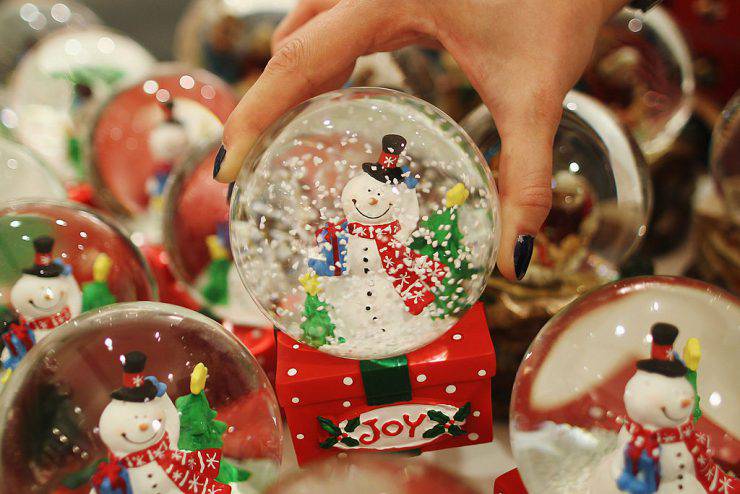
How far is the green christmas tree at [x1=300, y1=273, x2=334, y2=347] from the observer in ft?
3.09

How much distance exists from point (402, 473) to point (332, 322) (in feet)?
0.70

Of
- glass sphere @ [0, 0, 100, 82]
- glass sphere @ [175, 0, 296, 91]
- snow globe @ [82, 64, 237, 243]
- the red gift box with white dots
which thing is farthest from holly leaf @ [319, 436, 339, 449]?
glass sphere @ [0, 0, 100, 82]

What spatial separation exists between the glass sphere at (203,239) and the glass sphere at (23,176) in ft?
0.71

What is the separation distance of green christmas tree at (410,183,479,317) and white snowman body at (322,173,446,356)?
21 millimetres

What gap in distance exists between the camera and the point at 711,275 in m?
1.47

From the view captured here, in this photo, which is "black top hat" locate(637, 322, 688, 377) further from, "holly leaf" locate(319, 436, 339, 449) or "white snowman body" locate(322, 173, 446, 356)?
"holly leaf" locate(319, 436, 339, 449)

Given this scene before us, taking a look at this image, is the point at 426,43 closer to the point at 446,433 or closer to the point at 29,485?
the point at 446,433

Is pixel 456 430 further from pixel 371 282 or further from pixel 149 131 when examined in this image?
pixel 149 131

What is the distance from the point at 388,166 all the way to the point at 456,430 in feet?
1.43

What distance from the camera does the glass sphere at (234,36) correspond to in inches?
68.0

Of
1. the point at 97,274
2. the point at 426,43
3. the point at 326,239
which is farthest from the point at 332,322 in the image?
the point at 426,43

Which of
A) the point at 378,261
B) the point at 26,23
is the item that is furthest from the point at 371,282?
the point at 26,23

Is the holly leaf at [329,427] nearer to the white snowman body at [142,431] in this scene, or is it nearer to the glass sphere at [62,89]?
the white snowman body at [142,431]

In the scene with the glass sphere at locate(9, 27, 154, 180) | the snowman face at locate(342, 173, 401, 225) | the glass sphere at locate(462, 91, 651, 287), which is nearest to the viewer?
the snowman face at locate(342, 173, 401, 225)
